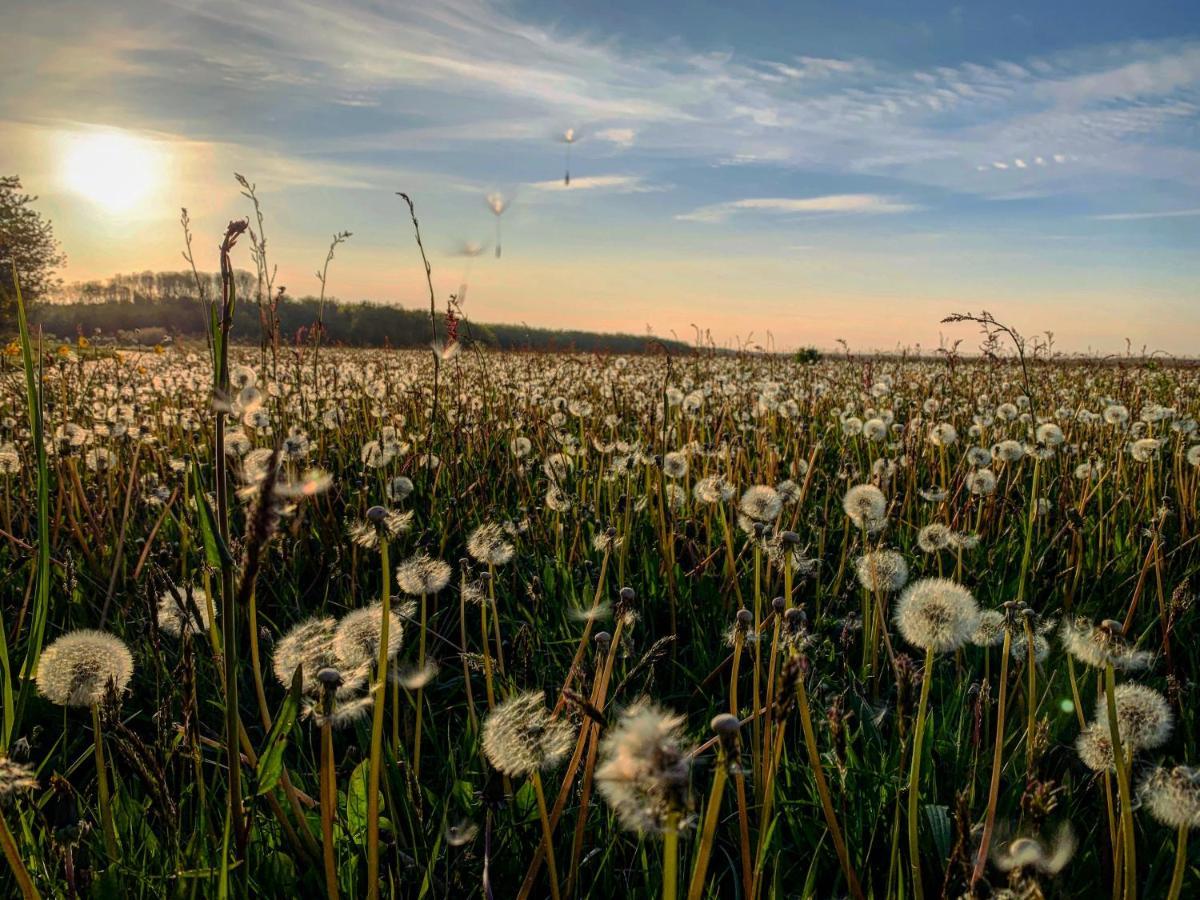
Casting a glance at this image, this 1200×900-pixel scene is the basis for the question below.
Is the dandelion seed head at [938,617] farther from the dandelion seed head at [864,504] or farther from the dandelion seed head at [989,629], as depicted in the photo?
the dandelion seed head at [864,504]

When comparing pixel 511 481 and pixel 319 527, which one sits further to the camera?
pixel 511 481

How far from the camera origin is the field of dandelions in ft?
4.01

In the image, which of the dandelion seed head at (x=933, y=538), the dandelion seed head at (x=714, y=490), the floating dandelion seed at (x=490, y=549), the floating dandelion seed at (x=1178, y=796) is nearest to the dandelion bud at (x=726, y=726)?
the floating dandelion seed at (x=1178, y=796)

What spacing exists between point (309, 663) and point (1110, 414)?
5.10 m

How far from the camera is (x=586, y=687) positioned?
158 cm

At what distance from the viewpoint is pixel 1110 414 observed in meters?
4.95

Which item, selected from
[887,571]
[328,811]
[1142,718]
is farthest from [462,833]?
[887,571]

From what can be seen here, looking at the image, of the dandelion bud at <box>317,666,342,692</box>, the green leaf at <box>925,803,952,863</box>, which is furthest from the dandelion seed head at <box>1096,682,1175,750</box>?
the dandelion bud at <box>317,666,342,692</box>

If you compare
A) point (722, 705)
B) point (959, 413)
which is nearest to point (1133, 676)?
point (722, 705)

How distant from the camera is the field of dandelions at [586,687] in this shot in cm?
122

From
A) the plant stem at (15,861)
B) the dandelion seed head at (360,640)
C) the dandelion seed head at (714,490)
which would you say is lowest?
the plant stem at (15,861)

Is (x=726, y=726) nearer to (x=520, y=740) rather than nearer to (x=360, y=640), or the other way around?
(x=520, y=740)

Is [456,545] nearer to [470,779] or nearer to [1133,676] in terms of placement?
[470,779]

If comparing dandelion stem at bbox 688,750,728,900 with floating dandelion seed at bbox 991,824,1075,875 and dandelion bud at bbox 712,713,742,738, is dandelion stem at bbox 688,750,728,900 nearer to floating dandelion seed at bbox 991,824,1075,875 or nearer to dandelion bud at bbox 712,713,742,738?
dandelion bud at bbox 712,713,742,738
